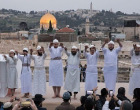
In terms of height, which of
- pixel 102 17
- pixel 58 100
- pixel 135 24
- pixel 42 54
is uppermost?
pixel 102 17

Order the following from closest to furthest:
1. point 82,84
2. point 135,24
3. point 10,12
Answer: point 82,84, point 135,24, point 10,12

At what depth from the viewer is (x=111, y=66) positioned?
322 inches

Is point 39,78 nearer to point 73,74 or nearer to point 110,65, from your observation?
point 73,74

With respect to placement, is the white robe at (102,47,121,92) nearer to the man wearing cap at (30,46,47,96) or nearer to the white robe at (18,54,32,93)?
the man wearing cap at (30,46,47,96)

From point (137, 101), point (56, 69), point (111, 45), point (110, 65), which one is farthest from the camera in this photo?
point (56, 69)

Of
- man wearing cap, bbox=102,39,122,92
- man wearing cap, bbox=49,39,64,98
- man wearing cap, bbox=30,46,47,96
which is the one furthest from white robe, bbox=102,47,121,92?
man wearing cap, bbox=30,46,47,96

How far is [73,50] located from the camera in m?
8.19

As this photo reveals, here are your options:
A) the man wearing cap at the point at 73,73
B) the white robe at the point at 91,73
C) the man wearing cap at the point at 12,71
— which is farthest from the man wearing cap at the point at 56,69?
the man wearing cap at the point at 12,71

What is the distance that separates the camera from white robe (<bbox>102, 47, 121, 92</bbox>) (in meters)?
8.14

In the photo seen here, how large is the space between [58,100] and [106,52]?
1.55 meters

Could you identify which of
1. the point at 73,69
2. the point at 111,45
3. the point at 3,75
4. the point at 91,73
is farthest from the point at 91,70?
the point at 3,75

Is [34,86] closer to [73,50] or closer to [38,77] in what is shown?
[38,77]

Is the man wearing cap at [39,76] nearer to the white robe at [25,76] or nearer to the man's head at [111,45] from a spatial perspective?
the white robe at [25,76]

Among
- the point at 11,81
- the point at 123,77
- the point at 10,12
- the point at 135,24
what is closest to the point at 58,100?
the point at 11,81
